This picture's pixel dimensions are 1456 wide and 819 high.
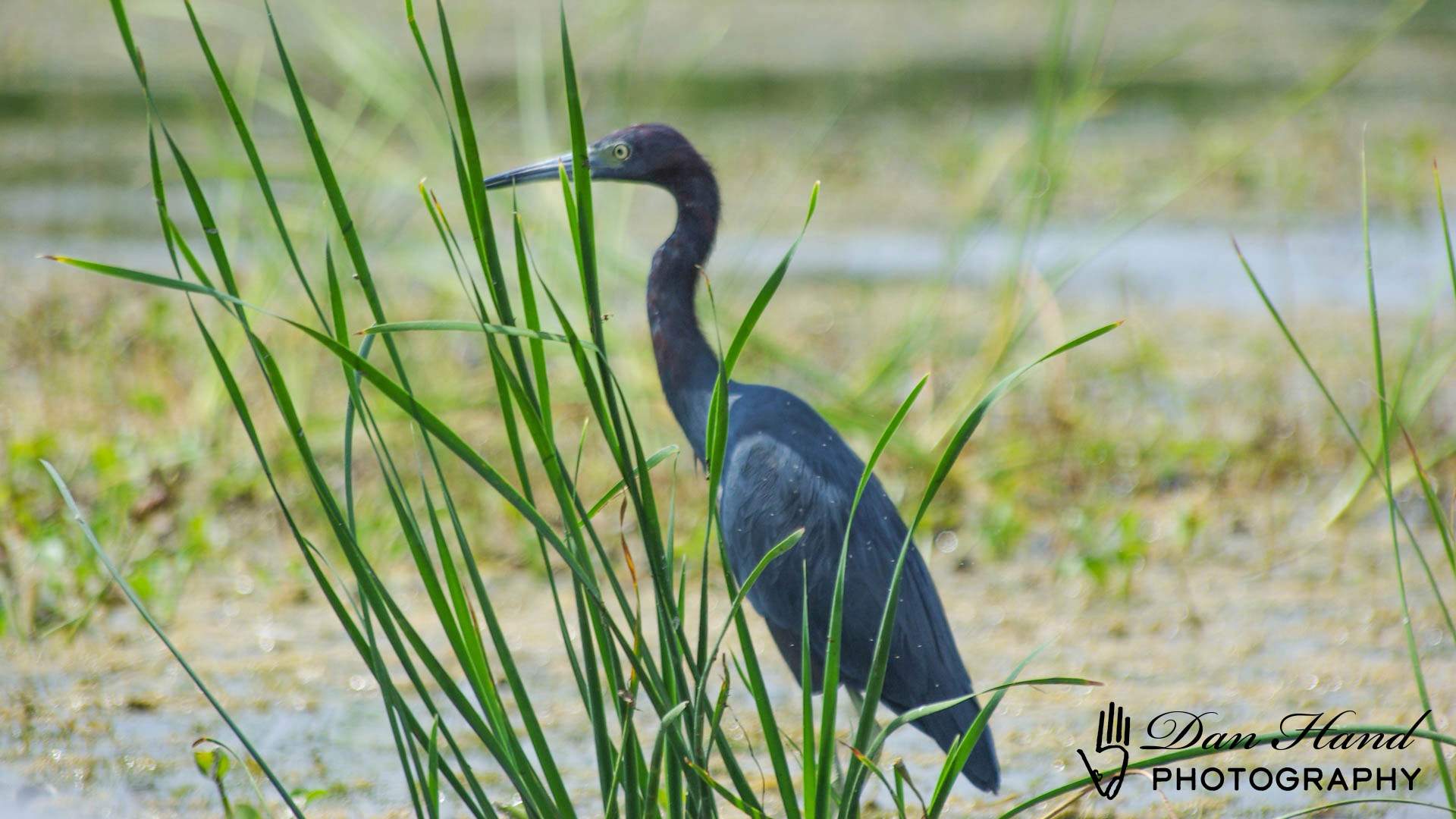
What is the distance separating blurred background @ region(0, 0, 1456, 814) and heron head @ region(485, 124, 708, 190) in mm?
520

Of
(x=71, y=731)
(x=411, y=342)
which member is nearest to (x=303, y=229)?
(x=411, y=342)

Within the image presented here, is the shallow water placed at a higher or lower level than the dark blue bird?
lower

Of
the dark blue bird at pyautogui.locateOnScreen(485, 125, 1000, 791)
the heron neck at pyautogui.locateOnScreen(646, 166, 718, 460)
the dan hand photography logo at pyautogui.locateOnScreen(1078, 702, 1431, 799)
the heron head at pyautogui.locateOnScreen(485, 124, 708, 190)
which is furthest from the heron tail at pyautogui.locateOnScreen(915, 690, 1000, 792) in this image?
the heron head at pyautogui.locateOnScreen(485, 124, 708, 190)

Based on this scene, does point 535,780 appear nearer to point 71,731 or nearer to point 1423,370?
point 71,731

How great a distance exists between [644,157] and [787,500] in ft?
2.18

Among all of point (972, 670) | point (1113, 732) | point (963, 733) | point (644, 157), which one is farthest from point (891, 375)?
point (963, 733)

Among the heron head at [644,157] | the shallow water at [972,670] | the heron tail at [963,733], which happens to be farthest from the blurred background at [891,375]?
the heron head at [644,157]

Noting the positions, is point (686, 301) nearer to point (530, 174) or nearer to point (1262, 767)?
point (530, 174)

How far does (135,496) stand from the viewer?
3637 millimetres

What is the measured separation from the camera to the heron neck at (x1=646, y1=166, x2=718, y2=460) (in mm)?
2600

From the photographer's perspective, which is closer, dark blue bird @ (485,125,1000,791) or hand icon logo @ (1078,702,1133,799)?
dark blue bird @ (485,125,1000,791)

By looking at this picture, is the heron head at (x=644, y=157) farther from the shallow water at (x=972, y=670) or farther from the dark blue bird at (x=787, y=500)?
the shallow water at (x=972, y=670)

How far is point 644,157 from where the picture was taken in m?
2.62

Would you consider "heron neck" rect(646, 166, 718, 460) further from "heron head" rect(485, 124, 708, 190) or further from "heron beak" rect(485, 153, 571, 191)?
"heron beak" rect(485, 153, 571, 191)
